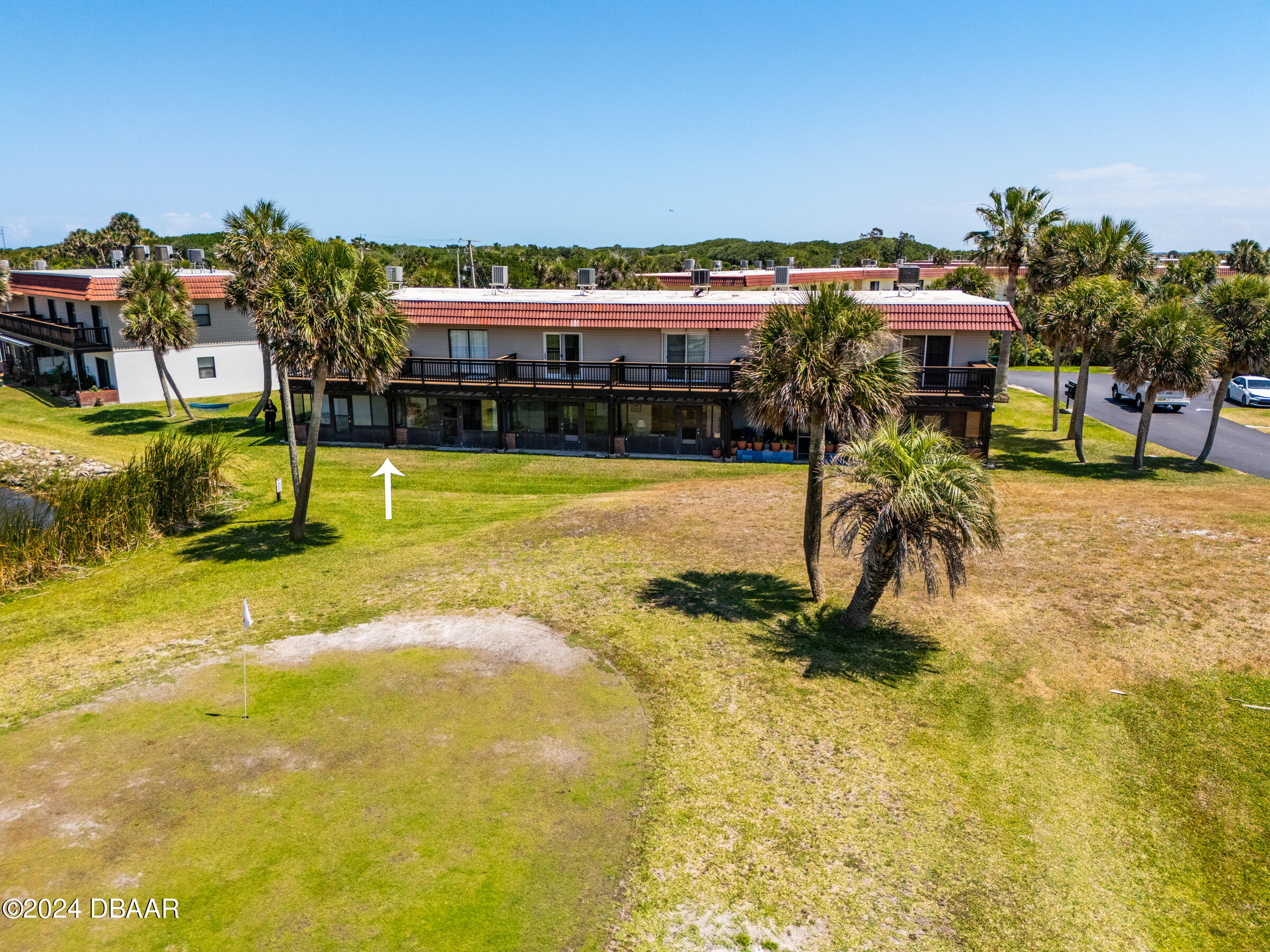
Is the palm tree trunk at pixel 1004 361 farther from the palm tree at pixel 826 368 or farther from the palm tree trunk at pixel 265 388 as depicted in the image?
the palm tree trunk at pixel 265 388

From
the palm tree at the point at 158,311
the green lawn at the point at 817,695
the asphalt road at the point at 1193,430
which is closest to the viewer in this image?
the green lawn at the point at 817,695

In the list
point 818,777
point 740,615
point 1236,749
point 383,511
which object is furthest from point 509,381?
point 1236,749

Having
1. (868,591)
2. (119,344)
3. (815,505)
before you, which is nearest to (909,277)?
(815,505)

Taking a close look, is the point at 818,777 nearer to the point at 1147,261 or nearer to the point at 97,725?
the point at 97,725

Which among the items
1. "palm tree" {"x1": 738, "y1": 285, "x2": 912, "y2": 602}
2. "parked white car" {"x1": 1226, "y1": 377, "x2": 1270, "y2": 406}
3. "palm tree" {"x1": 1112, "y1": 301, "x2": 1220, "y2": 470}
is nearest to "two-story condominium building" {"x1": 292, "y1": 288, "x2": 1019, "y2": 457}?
"palm tree" {"x1": 1112, "y1": 301, "x2": 1220, "y2": 470}

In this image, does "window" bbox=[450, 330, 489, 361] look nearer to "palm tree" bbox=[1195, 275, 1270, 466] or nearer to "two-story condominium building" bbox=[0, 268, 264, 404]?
"two-story condominium building" bbox=[0, 268, 264, 404]
